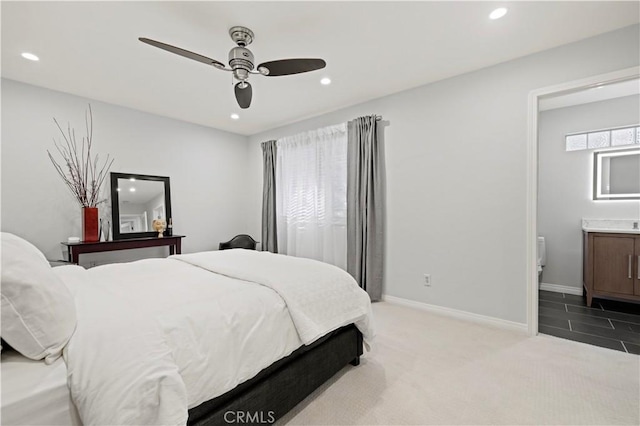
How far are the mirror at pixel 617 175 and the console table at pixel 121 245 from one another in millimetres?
5719

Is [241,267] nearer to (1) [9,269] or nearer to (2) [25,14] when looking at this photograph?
(1) [9,269]

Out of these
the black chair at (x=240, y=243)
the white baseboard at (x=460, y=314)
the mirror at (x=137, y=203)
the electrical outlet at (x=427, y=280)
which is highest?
the mirror at (x=137, y=203)

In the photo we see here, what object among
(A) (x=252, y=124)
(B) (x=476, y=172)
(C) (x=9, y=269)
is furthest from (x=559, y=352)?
(A) (x=252, y=124)

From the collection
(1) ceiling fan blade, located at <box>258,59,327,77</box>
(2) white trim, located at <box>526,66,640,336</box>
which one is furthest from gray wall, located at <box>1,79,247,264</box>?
(2) white trim, located at <box>526,66,640,336</box>

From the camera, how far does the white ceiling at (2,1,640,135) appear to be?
2061 millimetres

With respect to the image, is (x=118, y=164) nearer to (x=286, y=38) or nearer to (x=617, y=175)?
(x=286, y=38)

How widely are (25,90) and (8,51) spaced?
0.81 m

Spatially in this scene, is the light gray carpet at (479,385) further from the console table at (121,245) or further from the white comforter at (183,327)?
the console table at (121,245)

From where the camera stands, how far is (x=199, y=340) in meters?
1.24

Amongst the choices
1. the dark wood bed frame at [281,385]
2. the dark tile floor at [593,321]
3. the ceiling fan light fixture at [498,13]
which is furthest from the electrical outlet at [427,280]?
the ceiling fan light fixture at [498,13]

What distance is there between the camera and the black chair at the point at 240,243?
480 cm

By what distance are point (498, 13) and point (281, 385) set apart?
2.87m

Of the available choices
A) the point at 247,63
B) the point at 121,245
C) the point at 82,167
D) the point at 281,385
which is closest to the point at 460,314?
the point at 281,385

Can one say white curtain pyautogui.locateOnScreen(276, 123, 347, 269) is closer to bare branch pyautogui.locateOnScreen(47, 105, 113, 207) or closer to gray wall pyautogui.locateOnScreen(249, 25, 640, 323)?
gray wall pyautogui.locateOnScreen(249, 25, 640, 323)
